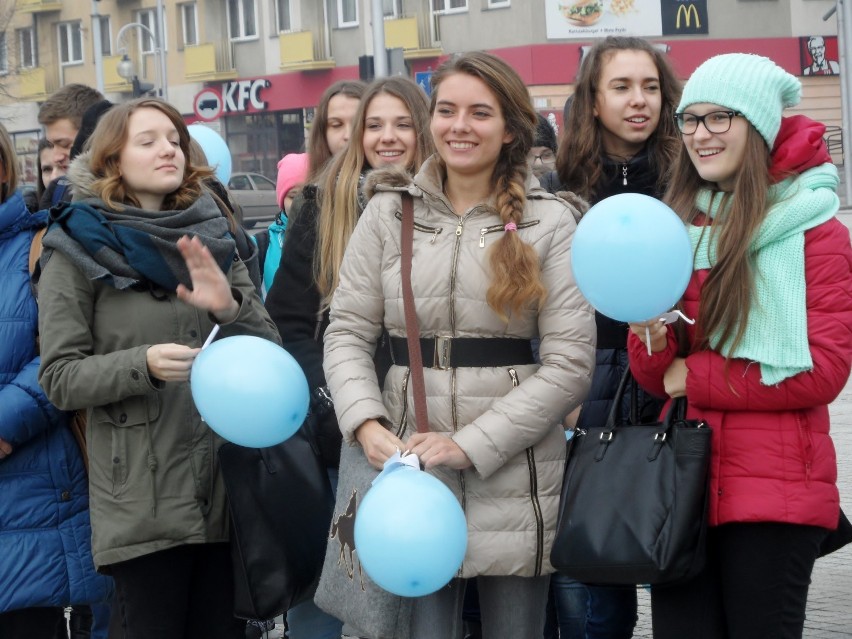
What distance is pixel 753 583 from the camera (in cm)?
357

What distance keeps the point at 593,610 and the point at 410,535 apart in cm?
173

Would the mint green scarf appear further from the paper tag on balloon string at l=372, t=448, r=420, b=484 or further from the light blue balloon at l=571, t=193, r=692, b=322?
the paper tag on balloon string at l=372, t=448, r=420, b=484

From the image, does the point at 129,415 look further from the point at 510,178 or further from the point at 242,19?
the point at 242,19

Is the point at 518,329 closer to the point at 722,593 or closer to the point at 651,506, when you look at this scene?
the point at 651,506

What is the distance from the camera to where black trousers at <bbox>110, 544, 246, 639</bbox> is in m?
Answer: 4.09

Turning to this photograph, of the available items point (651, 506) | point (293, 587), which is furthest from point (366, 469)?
point (651, 506)

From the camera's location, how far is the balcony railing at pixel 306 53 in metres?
43.3

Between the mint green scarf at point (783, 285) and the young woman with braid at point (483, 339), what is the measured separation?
1.63 ft

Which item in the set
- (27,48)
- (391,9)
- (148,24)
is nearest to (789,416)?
(391,9)

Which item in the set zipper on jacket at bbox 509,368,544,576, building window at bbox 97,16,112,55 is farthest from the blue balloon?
building window at bbox 97,16,112,55

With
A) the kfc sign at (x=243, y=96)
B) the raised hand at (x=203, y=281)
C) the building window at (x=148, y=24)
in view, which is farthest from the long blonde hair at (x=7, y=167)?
the building window at (x=148, y=24)

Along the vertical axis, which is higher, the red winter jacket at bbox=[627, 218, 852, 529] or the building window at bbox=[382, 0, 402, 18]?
the building window at bbox=[382, 0, 402, 18]

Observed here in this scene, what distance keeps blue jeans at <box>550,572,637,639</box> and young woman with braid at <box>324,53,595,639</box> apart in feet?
3.15

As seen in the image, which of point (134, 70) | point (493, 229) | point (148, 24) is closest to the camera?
point (493, 229)
